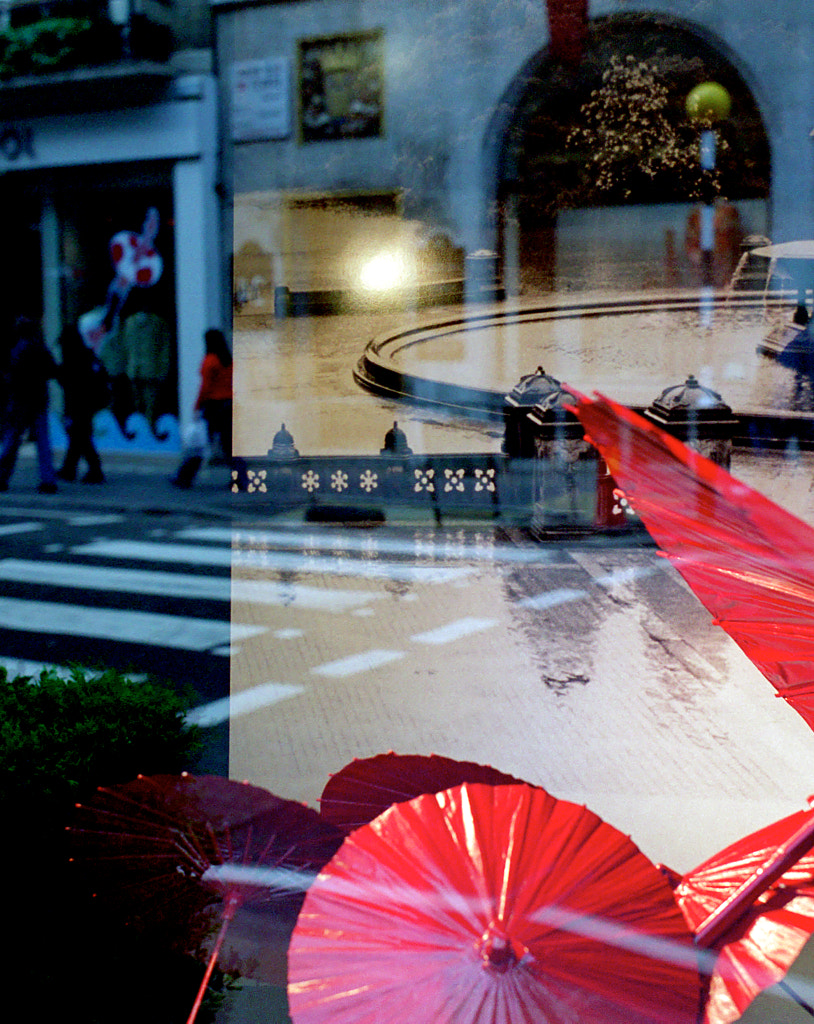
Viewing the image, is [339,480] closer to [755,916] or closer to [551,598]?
[551,598]

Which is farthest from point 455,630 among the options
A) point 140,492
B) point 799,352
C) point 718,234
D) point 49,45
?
point 49,45

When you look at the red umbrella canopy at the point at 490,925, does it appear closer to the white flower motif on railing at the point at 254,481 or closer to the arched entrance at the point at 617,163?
the arched entrance at the point at 617,163

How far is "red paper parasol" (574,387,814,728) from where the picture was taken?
1123 millimetres

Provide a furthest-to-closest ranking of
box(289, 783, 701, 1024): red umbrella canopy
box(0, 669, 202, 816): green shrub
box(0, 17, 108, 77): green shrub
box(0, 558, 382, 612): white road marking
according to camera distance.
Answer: box(0, 17, 108, 77): green shrub
box(0, 558, 382, 612): white road marking
box(0, 669, 202, 816): green shrub
box(289, 783, 701, 1024): red umbrella canopy

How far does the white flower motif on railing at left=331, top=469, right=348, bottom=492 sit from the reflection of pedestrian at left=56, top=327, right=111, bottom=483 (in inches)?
323

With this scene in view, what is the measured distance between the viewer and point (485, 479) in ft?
14.1

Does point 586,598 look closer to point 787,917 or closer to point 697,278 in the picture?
point 697,278

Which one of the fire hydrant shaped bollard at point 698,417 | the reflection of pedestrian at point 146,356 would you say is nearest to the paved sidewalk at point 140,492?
the reflection of pedestrian at point 146,356

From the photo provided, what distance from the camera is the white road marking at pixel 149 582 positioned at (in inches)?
226

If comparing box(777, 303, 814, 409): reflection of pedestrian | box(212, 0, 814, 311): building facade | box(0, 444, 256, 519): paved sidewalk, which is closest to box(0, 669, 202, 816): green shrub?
box(212, 0, 814, 311): building facade

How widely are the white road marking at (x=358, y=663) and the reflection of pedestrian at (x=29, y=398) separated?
7621 mm

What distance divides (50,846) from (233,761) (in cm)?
172

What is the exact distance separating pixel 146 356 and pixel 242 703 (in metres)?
9.81

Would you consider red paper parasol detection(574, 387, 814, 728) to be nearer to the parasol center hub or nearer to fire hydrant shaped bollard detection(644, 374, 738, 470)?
the parasol center hub
